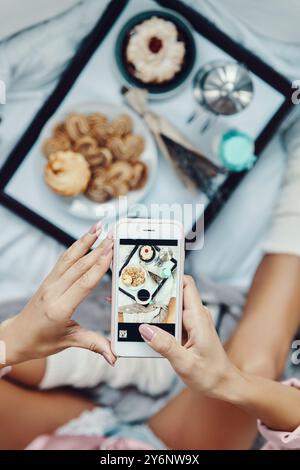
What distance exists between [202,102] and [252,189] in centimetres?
17

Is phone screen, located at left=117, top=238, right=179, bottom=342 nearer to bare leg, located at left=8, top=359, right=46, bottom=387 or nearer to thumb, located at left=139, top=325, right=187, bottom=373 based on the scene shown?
thumb, located at left=139, top=325, right=187, bottom=373

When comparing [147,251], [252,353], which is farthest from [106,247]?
[252,353]

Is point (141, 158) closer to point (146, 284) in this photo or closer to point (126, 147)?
point (126, 147)

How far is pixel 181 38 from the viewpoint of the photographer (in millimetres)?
976

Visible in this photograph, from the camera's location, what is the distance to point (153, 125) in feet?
3.22

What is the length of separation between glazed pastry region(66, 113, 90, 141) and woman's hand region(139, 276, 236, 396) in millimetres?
328

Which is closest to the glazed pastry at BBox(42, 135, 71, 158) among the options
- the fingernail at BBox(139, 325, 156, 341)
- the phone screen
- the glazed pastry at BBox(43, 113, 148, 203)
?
the glazed pastry at BBox(43, 113, 148, 203)

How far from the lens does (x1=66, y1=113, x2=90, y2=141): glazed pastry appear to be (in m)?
0.96

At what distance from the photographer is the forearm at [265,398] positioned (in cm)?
80

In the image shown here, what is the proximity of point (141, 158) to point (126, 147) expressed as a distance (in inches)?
1.2

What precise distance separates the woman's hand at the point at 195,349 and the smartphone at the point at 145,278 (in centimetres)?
2

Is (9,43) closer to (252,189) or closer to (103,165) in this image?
(103,165)

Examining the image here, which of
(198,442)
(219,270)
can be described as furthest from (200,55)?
(198,442)

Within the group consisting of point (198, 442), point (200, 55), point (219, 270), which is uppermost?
point (200, 55)
